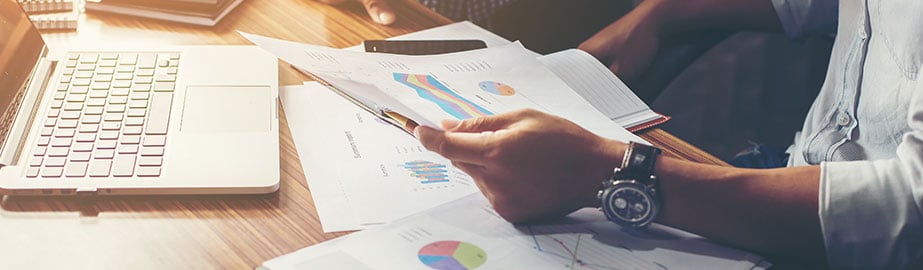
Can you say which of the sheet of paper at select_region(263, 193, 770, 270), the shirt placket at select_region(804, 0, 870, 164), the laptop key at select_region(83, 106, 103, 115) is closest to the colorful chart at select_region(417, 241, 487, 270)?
the sheet of paper at select_region(263, 193, 770, 270)

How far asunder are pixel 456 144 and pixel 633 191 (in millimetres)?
171

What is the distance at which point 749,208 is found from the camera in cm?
83

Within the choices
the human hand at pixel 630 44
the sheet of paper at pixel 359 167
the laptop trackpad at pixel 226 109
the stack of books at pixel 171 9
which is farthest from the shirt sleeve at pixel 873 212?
the stack of books at pixel 171 9

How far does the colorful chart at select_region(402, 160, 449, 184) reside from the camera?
0.92 m

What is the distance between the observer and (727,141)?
236 cm

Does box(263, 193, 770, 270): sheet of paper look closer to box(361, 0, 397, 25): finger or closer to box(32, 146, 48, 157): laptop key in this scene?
box(32, 146, 48, 157): laptop key

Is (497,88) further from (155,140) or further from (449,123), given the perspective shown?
(155,140)

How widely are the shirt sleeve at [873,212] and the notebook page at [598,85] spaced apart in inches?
11.2

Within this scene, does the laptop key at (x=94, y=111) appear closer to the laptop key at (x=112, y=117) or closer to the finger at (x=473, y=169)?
the laptop key at (x=112, y=117)

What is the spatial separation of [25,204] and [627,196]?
56cm

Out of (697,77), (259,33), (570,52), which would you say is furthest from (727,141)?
(259,33)

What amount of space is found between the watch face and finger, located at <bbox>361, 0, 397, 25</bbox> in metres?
0.56

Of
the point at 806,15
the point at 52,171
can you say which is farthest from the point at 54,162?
the point at 806,15

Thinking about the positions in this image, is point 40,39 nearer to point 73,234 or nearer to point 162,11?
point 162,11
